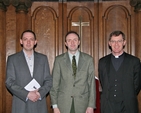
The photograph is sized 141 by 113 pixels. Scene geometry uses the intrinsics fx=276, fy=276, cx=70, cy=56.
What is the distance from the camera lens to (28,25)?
13.8 feet

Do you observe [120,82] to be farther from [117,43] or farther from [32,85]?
[32,85]

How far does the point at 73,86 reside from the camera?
3.17 metres

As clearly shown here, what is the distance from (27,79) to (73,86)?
0.54 metres

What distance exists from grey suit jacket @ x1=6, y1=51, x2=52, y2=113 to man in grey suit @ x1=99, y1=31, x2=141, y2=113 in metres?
0.69

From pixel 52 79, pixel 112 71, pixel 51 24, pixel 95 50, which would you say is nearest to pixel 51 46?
pixel 51 24

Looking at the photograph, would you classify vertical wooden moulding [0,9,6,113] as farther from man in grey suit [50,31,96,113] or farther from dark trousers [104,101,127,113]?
dark trousers [104,101,127,113]

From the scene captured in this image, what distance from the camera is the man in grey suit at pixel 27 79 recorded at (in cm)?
313

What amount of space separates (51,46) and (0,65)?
81 centimetres

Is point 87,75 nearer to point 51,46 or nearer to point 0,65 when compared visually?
point 51,46

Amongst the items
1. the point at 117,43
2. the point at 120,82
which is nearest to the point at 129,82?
the point at 120,82

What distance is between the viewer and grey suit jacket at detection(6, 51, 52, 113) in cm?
314

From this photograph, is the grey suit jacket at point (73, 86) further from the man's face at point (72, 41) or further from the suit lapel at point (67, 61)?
the man's face at point (72, 41)

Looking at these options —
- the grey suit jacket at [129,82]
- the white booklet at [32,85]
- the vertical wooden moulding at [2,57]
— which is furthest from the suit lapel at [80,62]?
the vertical wooden moulding at [2,57]

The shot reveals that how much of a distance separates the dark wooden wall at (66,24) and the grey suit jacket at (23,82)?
921 mm
